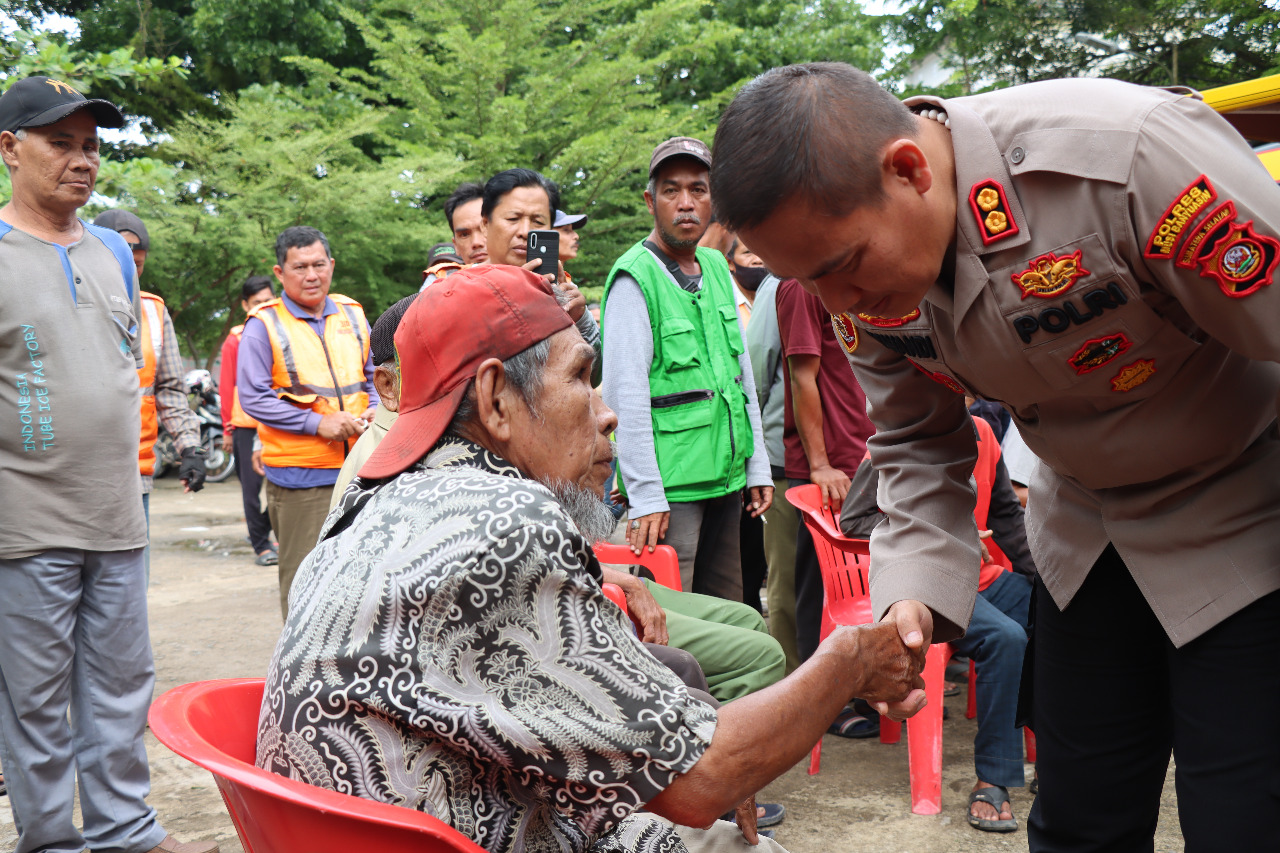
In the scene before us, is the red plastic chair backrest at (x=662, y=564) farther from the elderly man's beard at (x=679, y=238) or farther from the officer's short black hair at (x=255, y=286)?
the officer's short black hair at (x=255, y=286)

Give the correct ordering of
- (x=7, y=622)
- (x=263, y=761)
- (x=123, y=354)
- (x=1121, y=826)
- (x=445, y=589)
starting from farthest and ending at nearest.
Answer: (x=123, y=354)
(x=7, y=622)
(x=1121, y=826)
(x=263, y=761)
(x=445, y=589)

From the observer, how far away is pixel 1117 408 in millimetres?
1655

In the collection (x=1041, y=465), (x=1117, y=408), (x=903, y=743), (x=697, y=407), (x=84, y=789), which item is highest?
(x=1117, y=408)

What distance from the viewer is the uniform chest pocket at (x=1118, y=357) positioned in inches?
59.9

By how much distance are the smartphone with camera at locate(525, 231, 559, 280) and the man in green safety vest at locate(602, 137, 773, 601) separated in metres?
0.23

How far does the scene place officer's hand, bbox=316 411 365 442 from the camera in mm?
4895

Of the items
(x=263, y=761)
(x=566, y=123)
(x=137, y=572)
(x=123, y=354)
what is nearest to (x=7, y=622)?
(x=137, y=572)

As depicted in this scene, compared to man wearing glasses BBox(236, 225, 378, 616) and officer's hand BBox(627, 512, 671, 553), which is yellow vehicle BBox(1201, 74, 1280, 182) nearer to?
officer's hand BBox(627, 512, 671, 553)

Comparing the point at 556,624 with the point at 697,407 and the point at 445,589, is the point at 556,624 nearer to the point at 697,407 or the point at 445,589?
the point at 445,589

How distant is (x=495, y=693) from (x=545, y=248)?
2732 mm

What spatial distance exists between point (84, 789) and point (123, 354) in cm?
140

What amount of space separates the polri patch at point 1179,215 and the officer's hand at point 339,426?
13.5ft

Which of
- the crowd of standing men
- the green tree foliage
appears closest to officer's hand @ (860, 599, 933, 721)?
the crowd of standing men

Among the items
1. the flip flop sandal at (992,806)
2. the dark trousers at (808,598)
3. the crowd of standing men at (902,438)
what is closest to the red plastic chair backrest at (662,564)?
the crowd of standing men at (902,438)
